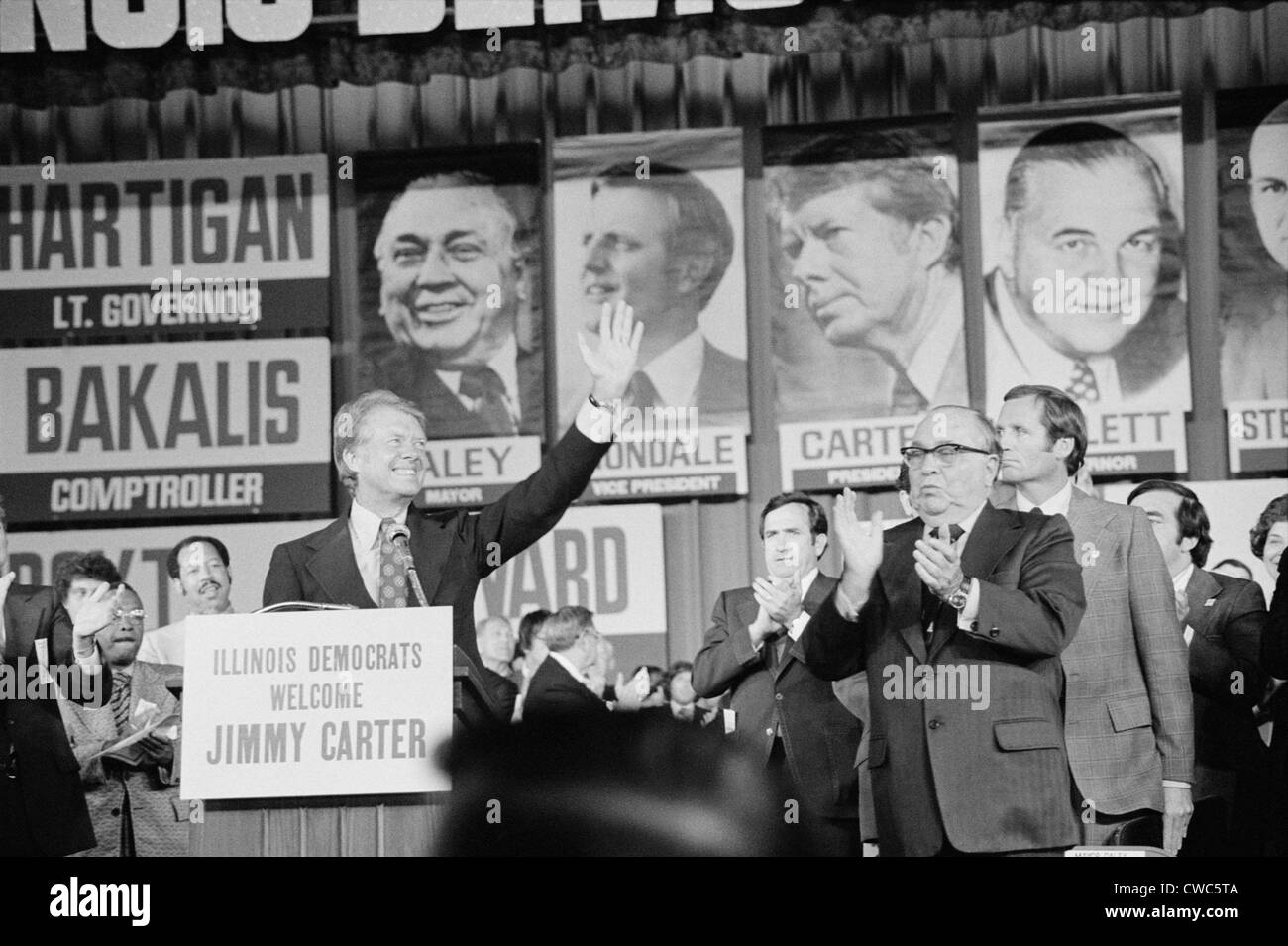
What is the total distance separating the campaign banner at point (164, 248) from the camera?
5.39 m

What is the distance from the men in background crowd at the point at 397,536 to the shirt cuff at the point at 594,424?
0.22 meters

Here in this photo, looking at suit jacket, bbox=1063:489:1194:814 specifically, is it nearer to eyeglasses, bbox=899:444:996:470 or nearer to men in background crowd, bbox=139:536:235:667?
eyeglasses, bbox=899:444:996:470

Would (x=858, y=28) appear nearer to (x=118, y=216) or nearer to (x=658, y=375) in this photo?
(x=658, y=375)

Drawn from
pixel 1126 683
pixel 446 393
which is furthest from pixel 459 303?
pixel 1126 683

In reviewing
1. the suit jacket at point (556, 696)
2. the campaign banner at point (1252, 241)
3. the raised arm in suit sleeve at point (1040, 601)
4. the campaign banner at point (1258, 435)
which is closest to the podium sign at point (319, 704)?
the suit jacket at point (556, 696)

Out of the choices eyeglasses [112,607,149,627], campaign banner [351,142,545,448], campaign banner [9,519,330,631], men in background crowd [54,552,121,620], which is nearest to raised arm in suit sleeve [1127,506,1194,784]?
campaign banner [351,142,545,448]

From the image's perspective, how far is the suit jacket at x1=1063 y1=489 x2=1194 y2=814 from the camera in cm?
441

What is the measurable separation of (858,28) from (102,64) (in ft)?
7.75

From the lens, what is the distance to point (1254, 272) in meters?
5.21

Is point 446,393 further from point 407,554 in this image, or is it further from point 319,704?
point 319,704

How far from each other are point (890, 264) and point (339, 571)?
188cm

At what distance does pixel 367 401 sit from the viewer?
472cm
